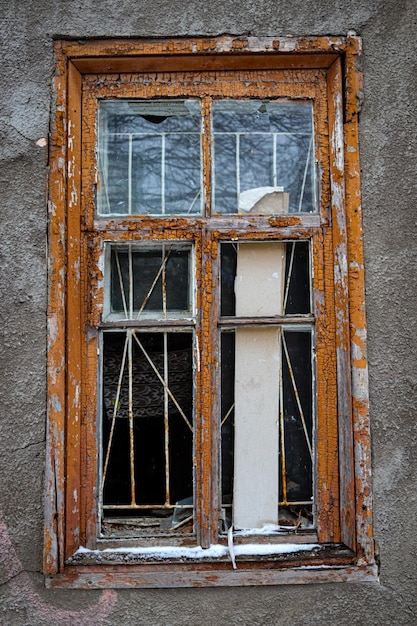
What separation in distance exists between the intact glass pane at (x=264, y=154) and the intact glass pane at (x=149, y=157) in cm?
10

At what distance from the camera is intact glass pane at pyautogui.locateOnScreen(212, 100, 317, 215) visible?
2291mm

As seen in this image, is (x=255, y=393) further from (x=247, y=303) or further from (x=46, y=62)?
(x=46, y=62)

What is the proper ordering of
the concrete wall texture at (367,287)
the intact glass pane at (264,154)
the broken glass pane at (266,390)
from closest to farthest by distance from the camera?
1. the concrete wall texture at (367,287)
2. the broken glass pane at (266,390)
3. the intact glass pane at (264,154)

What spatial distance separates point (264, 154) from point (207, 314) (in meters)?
0.74

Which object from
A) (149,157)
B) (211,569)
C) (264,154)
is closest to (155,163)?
(149,157)

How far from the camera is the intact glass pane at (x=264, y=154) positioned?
2.29 metres

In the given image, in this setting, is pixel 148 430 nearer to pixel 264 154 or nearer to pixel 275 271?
pixel 275 271

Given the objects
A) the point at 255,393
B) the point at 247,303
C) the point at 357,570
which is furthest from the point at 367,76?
the point at 357,570

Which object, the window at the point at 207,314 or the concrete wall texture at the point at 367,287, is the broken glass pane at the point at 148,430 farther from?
the concrete wall texture at the point at 367,287

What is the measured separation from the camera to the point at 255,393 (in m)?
2.20

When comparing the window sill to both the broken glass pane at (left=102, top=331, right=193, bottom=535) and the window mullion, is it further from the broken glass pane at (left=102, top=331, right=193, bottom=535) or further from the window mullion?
the window mullion

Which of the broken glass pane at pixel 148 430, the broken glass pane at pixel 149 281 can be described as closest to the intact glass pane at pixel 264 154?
the broken glass pane at pixel 149 281

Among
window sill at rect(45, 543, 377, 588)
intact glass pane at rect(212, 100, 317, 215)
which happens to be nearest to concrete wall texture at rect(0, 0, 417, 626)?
window sill at rect(45, 543, 377, 588)

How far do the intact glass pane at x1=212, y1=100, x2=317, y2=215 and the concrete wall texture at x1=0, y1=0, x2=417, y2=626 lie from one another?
265 mm
